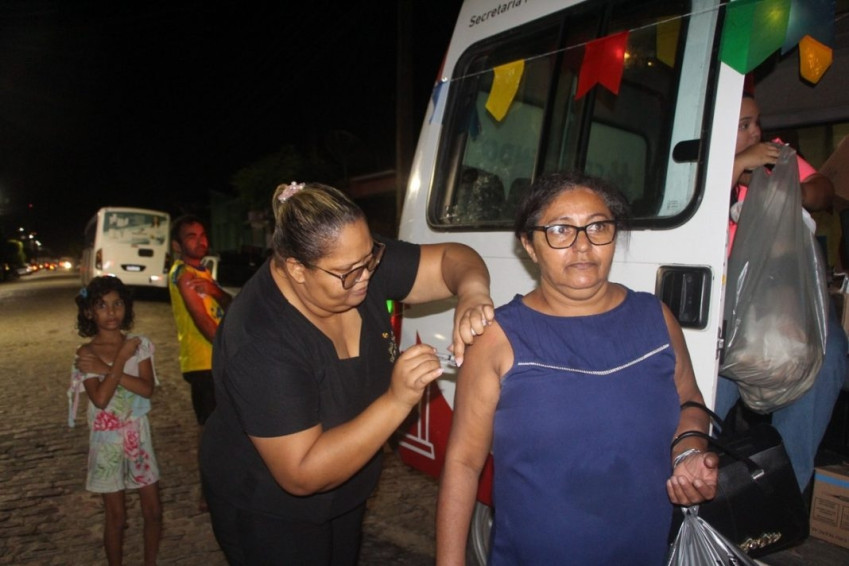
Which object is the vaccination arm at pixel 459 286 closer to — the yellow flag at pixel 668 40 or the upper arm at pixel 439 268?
the upper arm at pixel 439 268

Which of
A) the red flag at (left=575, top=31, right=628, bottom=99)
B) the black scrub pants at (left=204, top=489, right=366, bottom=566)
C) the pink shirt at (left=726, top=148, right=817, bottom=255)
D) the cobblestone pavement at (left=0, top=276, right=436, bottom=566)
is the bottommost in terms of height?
the cobblestone pavement at (left=0, top=276, right=436, bottom=566)

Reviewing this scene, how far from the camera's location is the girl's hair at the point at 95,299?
3.21 m

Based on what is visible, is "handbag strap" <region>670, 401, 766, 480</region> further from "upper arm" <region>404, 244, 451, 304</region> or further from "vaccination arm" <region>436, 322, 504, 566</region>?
"upper arm" <region>404, 244, 451, 304</region>

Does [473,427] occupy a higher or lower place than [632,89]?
lower

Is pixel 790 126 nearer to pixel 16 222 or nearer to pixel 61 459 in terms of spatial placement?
pixel 61 459

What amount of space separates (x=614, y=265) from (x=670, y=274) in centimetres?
22

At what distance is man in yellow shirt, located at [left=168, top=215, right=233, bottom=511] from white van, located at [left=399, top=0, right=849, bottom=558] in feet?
4.53

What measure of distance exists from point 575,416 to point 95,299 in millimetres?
2661

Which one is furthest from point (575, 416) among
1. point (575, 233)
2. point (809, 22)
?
point (809, 22)

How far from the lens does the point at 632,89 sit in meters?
2.42

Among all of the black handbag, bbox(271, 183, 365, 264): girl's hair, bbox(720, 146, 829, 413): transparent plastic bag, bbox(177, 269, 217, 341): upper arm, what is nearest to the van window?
bbox(720, 146, 829, 413): transparent plastic bag

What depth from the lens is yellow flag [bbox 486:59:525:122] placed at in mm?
2670

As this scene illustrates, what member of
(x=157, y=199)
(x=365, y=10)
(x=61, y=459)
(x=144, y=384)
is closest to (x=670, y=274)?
(x=144, y=384)

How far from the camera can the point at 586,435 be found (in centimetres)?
156
